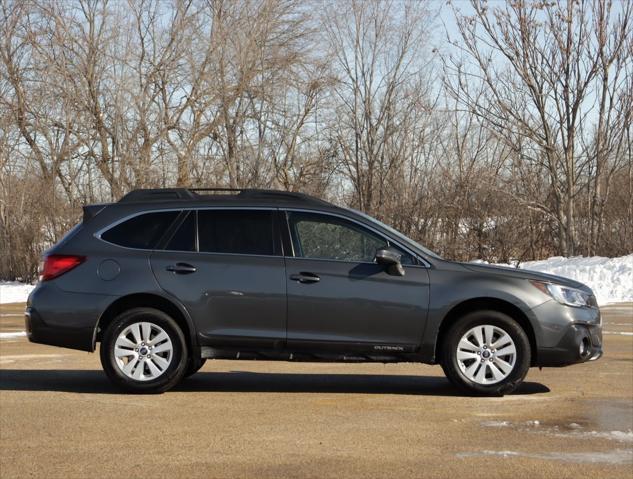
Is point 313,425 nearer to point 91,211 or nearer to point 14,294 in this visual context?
point 91,211

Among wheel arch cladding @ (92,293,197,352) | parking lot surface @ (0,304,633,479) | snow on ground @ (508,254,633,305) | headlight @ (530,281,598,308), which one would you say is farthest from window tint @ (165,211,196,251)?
snow on ground @ (508,254,633,305)

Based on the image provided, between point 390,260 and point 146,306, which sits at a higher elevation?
point 390,260

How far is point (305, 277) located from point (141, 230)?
1593 millimetres

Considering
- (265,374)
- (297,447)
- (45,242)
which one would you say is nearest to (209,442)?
(297,447)

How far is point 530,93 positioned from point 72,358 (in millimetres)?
23931

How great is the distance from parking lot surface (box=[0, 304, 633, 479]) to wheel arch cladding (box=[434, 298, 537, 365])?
0.45m

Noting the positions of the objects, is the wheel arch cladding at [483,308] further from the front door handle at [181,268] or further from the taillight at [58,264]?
the taillight at [58,264]

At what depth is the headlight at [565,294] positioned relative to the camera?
9992 millimetres

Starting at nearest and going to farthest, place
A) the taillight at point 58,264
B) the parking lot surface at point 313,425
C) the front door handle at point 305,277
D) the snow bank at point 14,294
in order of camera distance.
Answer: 1. the parking lot surface at point 313,425
2. the front door handle at point 305,277
3. the taillight at point 58,264
4. the snow bank at point 14,294

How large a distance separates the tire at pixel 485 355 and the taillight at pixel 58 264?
337 centimetres

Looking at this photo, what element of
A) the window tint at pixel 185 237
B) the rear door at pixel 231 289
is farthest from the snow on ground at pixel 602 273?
the window tint at pixel 185 237

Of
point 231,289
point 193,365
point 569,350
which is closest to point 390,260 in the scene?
point 231,289

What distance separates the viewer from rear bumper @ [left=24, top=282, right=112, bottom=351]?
32.3ft

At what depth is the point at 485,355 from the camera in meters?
9.78
